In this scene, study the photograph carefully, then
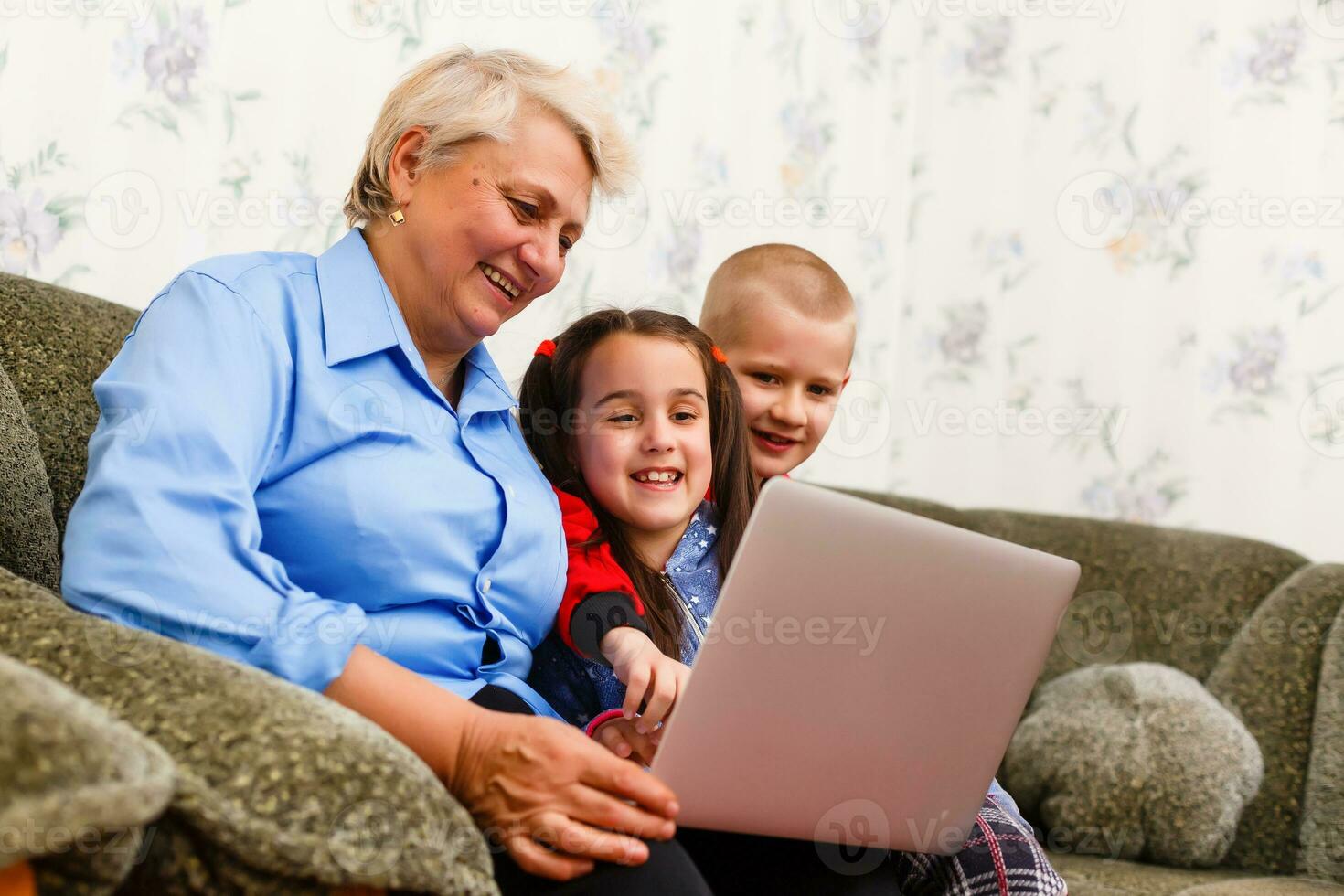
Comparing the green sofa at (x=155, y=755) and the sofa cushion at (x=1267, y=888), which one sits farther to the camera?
the sofa cushion at (x=1267, y=888)

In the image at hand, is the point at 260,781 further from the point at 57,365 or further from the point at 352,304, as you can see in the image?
the point at 57,365

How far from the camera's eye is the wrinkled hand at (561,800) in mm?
899

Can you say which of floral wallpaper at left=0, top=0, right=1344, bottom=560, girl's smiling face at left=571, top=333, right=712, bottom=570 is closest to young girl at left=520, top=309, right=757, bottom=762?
girl's smiling face at left=571, top=333, right=712, bottom=570

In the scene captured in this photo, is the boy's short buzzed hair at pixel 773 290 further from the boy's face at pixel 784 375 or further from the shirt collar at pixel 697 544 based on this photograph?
the shirt collar at pixel 697 544

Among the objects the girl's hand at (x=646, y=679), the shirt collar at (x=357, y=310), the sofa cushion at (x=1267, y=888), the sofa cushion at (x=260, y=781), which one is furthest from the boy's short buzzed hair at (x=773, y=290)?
the sofa cushion at (x=260, y=781)

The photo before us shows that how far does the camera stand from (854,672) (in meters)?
0.94

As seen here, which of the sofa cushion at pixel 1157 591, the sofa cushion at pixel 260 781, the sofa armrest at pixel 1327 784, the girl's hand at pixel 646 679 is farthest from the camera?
the sofa cushion at pixel 1157 591

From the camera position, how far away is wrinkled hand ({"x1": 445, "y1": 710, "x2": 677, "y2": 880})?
2.95 feet

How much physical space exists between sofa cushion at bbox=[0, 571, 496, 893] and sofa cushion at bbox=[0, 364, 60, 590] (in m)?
0.38

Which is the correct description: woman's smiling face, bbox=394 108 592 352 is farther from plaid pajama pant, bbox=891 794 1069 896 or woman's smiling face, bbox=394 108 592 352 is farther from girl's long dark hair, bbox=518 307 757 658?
plaid pajama pant, bbox=891 794 1069 896

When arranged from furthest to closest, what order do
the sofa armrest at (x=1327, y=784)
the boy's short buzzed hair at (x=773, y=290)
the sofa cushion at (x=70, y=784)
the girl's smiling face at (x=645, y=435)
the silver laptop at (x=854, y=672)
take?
the boy's short buzzed hair at (x=773, y=290) → the sofa armrest at (x=1327, y=784) → the girl's smiling face at (x=645, y=435) → the silver laptop at (x=854, y=672) → the sofa cushion at (x=70, y=784)

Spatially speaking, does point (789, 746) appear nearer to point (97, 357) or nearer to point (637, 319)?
point (637, 319)

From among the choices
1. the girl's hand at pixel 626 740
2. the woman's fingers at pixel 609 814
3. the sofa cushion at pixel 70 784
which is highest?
the sofa cushion at pixel 70 784

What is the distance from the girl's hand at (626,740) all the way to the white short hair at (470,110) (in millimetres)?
614
